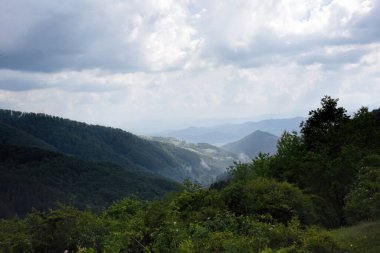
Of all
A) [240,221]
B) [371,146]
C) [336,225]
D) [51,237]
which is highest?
[371,146]

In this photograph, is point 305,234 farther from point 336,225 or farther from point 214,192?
point 336,225

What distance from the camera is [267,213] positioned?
2547 centimetres

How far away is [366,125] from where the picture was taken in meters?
49.3

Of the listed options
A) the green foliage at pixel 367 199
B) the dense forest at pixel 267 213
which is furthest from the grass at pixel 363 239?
the green foliage at pixel 367 199

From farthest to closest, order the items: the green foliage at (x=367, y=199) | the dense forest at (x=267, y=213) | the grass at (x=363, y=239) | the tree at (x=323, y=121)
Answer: the tree at (x=323, y=121), the green foliage at (x=367, y=199), the grass at (x=363, y=239), the dense forest at (x=267, y=213)

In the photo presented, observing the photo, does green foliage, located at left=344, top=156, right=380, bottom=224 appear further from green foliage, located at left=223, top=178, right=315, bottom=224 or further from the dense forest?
green foliage, located at left=223, top=178, right=315, bottom=224

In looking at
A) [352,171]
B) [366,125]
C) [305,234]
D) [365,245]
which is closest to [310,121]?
[366,125]

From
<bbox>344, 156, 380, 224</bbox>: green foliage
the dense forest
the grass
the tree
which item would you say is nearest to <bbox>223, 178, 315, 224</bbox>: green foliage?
the dense forest

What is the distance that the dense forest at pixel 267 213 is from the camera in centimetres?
1566

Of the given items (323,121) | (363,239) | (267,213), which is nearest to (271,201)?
(267,213)

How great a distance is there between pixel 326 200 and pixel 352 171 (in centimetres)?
393

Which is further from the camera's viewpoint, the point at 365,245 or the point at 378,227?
the point at 378,227

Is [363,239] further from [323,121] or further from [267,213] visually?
[323,121]

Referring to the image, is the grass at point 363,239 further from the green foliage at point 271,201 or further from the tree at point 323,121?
the tree at point 323,121
